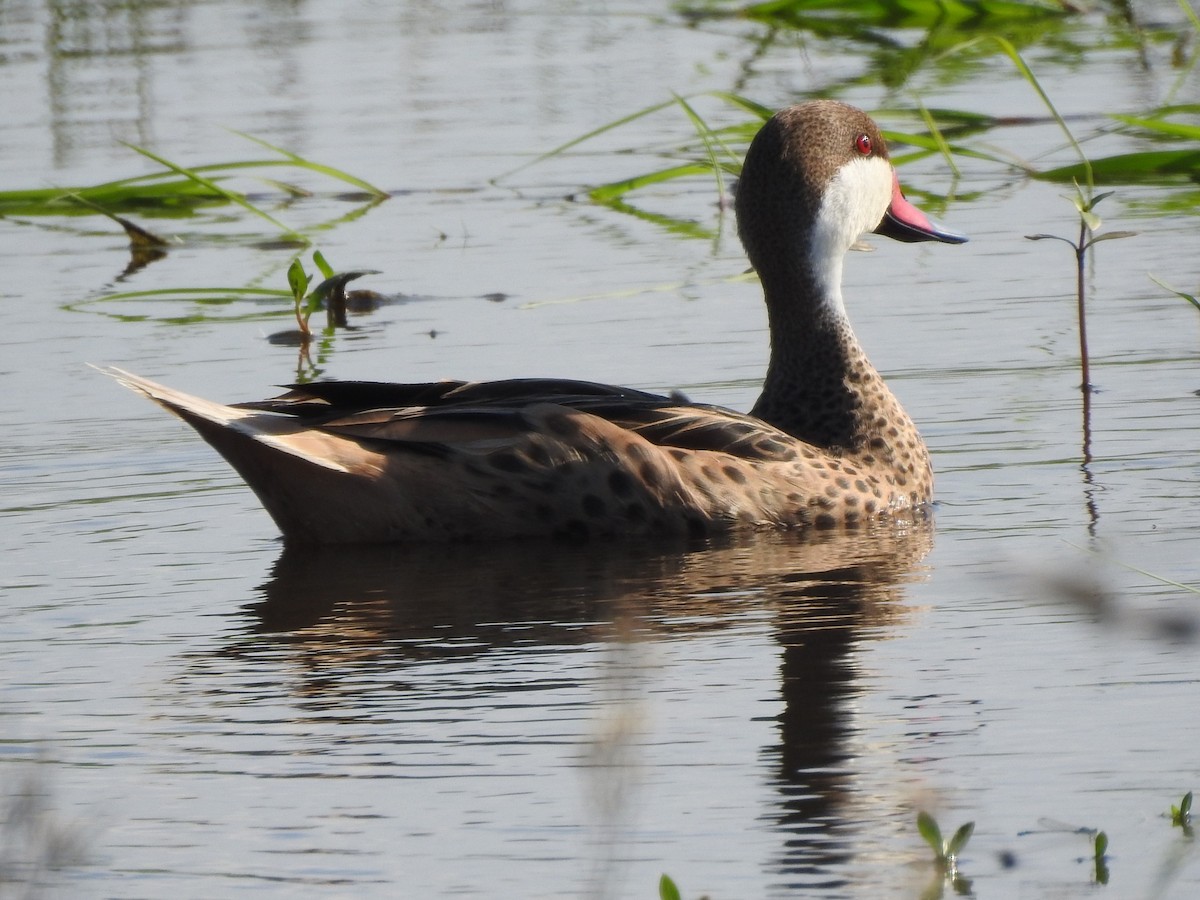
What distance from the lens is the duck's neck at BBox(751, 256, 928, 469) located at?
291 inches

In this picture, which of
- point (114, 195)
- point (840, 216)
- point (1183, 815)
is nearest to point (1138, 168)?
point (840, 216)

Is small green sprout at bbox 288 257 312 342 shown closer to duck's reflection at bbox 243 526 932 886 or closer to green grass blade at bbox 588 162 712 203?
green grass blade at bbox 588 162 712 203

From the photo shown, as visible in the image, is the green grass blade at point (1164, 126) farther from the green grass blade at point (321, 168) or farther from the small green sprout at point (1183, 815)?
the small green sprout at point (1183, 815)

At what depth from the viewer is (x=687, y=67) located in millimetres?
15391

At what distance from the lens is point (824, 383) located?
299 inches

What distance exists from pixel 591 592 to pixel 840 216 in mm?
2162

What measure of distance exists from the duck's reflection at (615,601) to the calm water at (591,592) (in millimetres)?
20

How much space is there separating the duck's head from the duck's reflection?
4.15 ft

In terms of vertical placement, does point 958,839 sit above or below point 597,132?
below

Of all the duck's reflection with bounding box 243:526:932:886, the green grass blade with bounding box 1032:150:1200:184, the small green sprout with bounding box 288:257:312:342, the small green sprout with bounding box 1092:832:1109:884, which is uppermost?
the green grass blade with bounding box 1032:150:1200:184

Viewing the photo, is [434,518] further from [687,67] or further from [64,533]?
[687,67]

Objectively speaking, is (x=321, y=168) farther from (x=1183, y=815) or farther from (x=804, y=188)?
(x=1183, y=815)

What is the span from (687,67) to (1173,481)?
29.4 feet

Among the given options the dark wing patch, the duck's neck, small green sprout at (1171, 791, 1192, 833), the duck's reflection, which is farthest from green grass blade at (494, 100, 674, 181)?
small green sprout at (1171, 791, 1192, 833)
